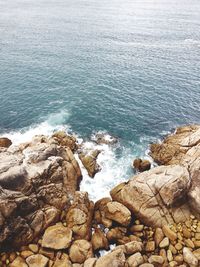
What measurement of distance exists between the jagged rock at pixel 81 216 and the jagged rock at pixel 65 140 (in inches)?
534

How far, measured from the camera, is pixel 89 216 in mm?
39219

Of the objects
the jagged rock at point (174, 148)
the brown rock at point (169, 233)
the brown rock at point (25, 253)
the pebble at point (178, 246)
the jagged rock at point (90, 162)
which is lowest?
the pebble at point (178, 246)

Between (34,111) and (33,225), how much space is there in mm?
36236

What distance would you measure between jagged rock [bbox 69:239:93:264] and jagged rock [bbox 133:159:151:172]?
19.5 metres

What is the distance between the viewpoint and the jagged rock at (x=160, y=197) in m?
38.8

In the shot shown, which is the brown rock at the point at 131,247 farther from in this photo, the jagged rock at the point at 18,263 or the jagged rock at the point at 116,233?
the jagged rock at the point at 18,263

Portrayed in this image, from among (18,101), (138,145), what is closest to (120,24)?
(18,101)

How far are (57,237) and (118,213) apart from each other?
9.16 m

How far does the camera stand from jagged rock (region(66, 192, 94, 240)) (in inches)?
1443

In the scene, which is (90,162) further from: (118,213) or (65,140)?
(118,213)

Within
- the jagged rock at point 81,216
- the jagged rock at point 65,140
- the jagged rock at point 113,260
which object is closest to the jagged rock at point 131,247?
the jagged rock at point 113,260

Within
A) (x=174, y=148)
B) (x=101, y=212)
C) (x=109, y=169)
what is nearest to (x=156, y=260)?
(x=101, y=212)

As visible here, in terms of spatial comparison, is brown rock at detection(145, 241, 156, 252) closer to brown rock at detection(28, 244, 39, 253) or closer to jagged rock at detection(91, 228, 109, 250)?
jagged rock at detection(91, 228, 109, 250)

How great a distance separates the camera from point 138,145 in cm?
5675
